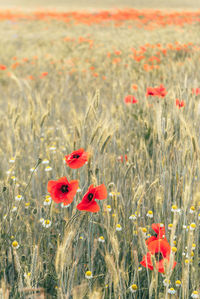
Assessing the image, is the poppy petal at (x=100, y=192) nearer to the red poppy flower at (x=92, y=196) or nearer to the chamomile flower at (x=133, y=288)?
the red poppy flower at (x=92, y=196)

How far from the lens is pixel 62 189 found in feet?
3.40

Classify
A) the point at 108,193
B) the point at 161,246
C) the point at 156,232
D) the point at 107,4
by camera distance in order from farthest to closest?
the point at 107,4, the point at 108,193, the point at 156,232, the point at 161,246

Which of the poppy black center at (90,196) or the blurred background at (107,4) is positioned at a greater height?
the blurred background at (107,4)

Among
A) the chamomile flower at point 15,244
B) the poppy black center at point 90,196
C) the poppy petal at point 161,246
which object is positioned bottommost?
the chamomile flower at point 15,244

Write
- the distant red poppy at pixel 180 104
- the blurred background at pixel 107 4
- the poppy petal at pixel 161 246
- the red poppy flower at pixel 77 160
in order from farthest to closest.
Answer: the blurred background at pixel 107 4 → the distant red poppy at pixel 180 104 → the red poppy flower at pixel 77 160 → the poppy petal at pixel 161 246

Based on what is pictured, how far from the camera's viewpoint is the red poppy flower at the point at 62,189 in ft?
3.18

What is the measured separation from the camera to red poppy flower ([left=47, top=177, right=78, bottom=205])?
968 millimetres

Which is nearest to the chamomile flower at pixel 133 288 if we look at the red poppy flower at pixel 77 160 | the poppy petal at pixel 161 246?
the poppy petal at pixel 161 246

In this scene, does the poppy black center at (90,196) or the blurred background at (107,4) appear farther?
the blurred background at (107,4)

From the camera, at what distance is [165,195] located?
4.09 feet

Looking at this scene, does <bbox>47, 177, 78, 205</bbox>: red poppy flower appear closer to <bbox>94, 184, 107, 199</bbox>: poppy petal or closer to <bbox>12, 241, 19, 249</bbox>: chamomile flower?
<bbox>94, 184, 107, 199</bbox>: poppy petal

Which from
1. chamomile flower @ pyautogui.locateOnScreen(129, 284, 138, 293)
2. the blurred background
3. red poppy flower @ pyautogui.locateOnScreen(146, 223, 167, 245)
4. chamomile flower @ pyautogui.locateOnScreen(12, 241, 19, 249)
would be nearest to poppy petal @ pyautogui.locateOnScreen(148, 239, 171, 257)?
red poppy flower @ pyautogui.locateOnScreen(146, 223, 167, 245)

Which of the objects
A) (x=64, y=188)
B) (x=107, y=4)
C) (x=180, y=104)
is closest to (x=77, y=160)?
(x=64, y=188)

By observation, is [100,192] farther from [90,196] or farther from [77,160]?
[77,160]
